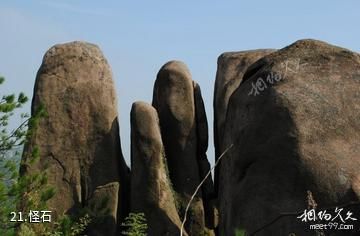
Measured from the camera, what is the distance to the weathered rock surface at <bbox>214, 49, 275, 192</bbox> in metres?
14.5

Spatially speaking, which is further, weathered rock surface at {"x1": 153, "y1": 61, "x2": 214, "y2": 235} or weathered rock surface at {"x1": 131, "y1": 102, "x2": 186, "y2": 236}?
weathered rock surface at {"x1": 153, "y1": 61, "x2": 214, "y2": 235}

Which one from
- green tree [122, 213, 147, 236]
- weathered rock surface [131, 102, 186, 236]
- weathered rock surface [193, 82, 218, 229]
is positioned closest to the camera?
green tree [122, 213, 147, 236]

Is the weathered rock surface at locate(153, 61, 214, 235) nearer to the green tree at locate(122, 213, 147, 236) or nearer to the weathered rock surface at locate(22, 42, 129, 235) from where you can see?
the weathered rock surface at locate(22, 42, 129, 235)

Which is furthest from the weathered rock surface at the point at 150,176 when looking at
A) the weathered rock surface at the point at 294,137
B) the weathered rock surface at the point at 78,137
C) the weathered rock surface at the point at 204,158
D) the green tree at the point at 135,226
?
the weathered rock surface at the point at 294,137

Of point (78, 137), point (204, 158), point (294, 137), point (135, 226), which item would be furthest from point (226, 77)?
point (135, 226)

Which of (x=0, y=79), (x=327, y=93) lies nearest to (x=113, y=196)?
(x=327, y=93)

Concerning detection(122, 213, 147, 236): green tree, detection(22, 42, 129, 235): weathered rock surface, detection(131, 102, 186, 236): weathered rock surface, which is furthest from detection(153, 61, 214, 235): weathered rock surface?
detection(122, 213, 147, 236): green tree

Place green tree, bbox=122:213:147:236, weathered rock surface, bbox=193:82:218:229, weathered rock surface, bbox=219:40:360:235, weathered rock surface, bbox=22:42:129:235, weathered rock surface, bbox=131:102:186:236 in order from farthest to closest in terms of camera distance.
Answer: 1. weathered rock surface, bbox=193:82:218:229
2. weathered rock surface, bbox=22:42:129:235
3. weathered rock surface, bbox=131:102:186:236
4. green tree, bbox=122:213:147:236
5. weathered rock surface, bbox=219:40:360:235

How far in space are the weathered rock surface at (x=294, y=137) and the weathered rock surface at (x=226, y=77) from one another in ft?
11.9

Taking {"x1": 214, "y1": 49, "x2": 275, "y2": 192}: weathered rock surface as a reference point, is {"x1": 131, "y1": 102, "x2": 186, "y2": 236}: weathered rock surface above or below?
below

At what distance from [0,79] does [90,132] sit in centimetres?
675

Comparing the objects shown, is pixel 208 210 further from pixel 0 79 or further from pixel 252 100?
pixel 0 79

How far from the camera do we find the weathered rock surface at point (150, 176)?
42.9 ft

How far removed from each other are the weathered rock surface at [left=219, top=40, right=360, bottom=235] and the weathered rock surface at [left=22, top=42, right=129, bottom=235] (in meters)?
3.94
